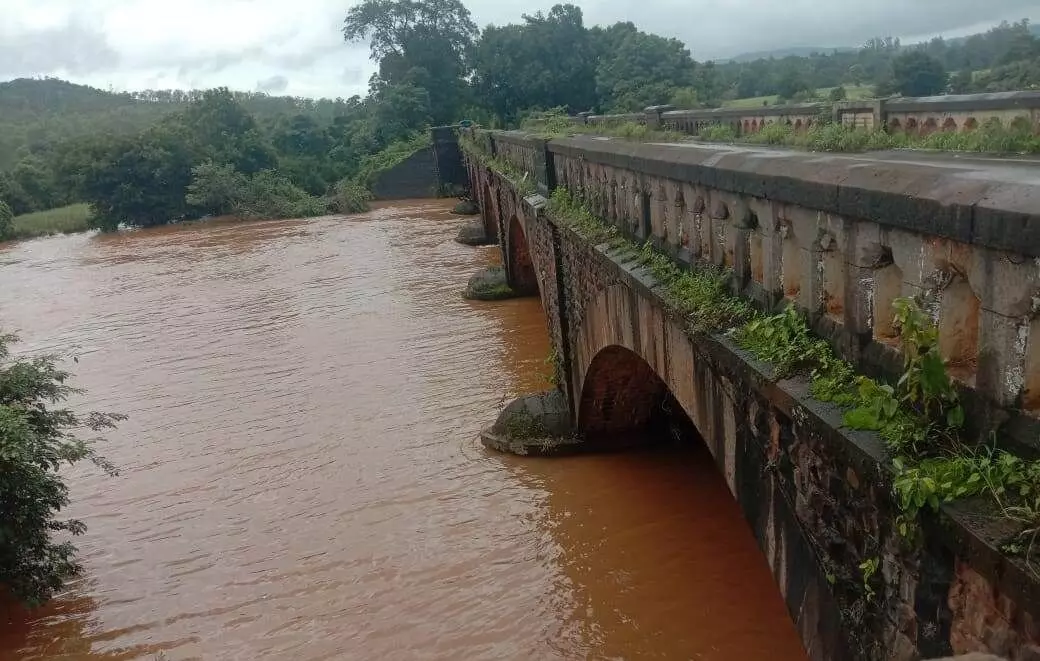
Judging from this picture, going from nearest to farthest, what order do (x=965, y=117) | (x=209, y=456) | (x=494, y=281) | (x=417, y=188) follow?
(x=965, y=117) → (x=209, y=456) → (x=494, y=281) → (x=417, y=188)

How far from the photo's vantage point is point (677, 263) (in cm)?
505

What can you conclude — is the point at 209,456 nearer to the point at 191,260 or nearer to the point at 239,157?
the point at 191,260

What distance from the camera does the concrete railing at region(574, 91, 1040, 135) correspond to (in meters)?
7.29

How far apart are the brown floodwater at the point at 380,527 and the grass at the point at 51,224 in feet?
108

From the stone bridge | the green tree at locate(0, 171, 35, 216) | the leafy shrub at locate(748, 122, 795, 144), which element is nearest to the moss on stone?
the leafy shrub at locate(748, 122, 795, 144)

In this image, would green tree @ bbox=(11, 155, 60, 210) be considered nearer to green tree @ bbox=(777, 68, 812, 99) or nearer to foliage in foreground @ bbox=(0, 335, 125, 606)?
green tree @ bbox=(777, 68, 812, 99)

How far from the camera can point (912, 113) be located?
8.81m

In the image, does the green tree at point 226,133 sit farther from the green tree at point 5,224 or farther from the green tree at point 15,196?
the green tree at point 15,196

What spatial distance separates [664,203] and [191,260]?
28.6 metres

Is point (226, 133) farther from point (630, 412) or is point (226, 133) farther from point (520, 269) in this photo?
point (630, 412)

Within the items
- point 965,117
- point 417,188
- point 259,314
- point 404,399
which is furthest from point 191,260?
point 965,117

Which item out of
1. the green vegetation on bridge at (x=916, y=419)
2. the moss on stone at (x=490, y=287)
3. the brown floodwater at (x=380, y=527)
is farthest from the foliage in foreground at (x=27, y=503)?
the moss on stone at (x=490, y=287)

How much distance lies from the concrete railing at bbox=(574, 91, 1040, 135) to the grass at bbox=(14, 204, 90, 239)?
42.0 meters

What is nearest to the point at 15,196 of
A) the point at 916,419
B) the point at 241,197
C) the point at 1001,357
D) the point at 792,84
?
the point at 241,197
